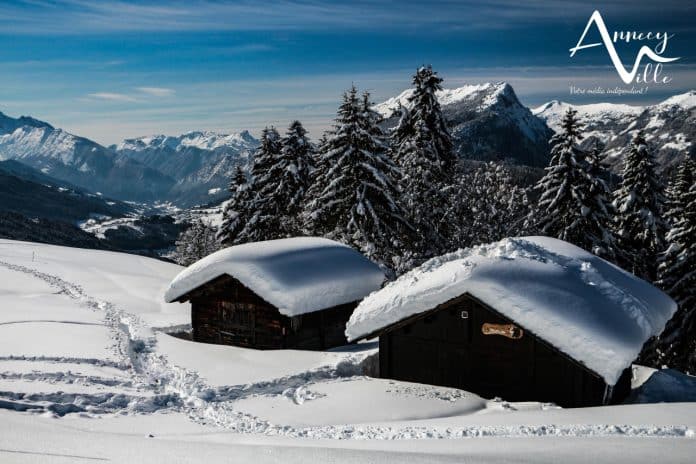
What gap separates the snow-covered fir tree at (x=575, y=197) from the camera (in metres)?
27.8

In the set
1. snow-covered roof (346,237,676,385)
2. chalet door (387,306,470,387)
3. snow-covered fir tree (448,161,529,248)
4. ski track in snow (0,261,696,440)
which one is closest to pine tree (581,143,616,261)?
snow-covered fir tree (448,161,529,248)

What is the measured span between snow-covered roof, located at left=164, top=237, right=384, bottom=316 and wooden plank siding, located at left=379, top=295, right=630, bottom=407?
14.6ft

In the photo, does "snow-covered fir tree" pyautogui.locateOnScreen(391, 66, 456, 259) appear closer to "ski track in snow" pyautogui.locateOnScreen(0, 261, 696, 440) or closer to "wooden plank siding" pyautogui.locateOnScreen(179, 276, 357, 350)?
"wooden plank siding" pyautogui.locateOnScreen(179, 276, 357, 350)

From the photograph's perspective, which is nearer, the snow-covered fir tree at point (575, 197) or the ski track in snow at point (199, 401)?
the ski track in snow at point (199, 401)

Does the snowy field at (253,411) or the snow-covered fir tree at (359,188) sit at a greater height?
the snow-covered fir tree at (359,188)

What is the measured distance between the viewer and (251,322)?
Answer: 72.2ft

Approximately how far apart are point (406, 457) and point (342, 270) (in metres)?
15.7

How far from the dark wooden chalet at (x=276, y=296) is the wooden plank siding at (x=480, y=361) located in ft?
15.3

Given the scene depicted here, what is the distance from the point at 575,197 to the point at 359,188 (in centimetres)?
1113

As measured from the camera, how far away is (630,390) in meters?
17.2

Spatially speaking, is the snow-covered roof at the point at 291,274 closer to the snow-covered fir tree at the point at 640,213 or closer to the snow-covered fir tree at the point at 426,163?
the snow-covered fir tree at the point at 426,163

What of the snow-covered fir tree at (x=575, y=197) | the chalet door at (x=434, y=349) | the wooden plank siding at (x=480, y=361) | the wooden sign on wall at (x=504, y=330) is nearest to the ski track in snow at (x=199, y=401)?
the chalet door at (x=434, y=349)

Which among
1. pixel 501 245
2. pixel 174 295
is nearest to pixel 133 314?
pixel 174 295

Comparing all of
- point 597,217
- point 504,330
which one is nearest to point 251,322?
point 504,330
